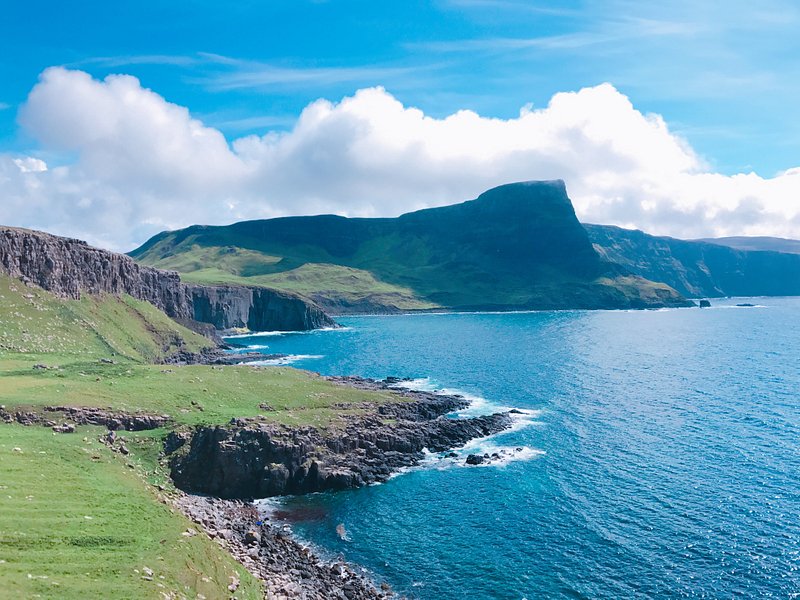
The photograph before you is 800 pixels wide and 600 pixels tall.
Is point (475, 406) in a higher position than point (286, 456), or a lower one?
lower

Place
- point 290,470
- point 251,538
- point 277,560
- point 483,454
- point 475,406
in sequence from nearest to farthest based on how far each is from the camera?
point 277,560 < point 251,538 < point 290,470 < point 483,454 < point 475,406

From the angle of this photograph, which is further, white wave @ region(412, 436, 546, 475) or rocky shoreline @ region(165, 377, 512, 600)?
white wave @ region(412, 436, 546, 475)

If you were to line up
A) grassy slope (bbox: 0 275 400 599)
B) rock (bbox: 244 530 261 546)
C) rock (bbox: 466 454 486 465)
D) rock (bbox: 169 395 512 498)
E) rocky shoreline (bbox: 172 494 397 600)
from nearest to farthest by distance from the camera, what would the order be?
1. grassy slope (bbox: 0 275 400 599)
2. rocky shoreline (bbox: 172 494 397 600)
3. rock (bbox: 244 530 261 546)
4. rock (bbox: 169 395 512 498)
5. rock (bbox: 466 454 486 465)

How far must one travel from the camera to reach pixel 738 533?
52.6 metres

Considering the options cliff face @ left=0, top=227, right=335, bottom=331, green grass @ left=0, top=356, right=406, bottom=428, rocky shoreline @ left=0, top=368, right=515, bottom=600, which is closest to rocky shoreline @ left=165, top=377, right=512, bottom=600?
rocky shoreline @ left=0, top=368, right=515, bottom=600

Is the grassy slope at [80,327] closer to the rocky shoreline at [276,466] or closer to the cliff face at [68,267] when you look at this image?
the cliff face at [68,267]

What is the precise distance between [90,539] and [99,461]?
1867cm

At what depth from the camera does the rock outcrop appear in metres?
62.5

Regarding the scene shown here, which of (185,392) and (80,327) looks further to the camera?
(80,327)

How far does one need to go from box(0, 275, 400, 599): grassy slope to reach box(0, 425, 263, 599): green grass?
0.11 metres

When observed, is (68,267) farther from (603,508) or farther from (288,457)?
(603,508)

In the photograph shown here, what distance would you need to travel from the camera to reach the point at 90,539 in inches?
1550

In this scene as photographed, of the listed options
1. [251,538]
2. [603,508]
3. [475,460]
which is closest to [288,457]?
[251,538]

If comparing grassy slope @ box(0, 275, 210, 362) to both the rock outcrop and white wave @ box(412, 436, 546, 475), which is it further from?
white wave @ box(412, 436, 546, 475)
